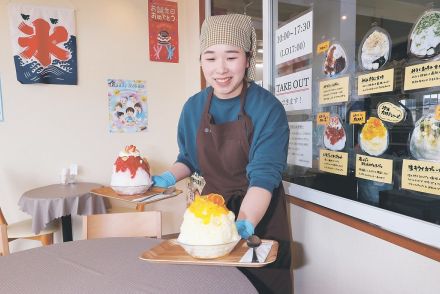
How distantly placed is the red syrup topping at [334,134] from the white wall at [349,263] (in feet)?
1.29

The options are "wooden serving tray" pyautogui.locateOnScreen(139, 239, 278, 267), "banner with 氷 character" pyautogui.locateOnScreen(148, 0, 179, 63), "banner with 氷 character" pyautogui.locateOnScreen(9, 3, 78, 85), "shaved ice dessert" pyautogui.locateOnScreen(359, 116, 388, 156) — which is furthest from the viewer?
"banner with 氷 character" pyautogui.locateOnScreen(148, 0, 179, 63)

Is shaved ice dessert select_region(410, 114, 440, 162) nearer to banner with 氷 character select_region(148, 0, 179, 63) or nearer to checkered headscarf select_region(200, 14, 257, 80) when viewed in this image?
checkered headscarf select_region(200, 14, 257, 80)

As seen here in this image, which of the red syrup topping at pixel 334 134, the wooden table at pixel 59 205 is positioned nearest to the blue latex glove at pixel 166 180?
the red syrup topping at pixel 334 134

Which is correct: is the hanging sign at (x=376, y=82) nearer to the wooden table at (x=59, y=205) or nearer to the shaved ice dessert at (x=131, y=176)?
the shaved ice dessert at (x=131, y=176)

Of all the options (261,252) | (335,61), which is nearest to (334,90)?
(335,61)

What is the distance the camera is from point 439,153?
1.02 metres

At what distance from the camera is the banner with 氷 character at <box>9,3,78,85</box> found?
2754mm

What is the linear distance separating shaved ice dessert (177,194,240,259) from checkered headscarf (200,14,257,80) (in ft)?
2.08

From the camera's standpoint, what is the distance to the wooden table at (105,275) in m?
0.83

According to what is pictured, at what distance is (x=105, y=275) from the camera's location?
90cm

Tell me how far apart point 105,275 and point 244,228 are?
1.42 ft

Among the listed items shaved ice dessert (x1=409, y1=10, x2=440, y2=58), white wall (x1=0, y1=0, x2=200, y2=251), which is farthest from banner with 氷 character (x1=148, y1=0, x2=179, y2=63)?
shaved ice dessert (x1=409, y1=10, x2=440, y2=58)

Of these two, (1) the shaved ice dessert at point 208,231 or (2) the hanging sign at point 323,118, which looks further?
(2) the hanging sign at point 323,118

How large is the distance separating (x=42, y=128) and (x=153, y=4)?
168 cm
